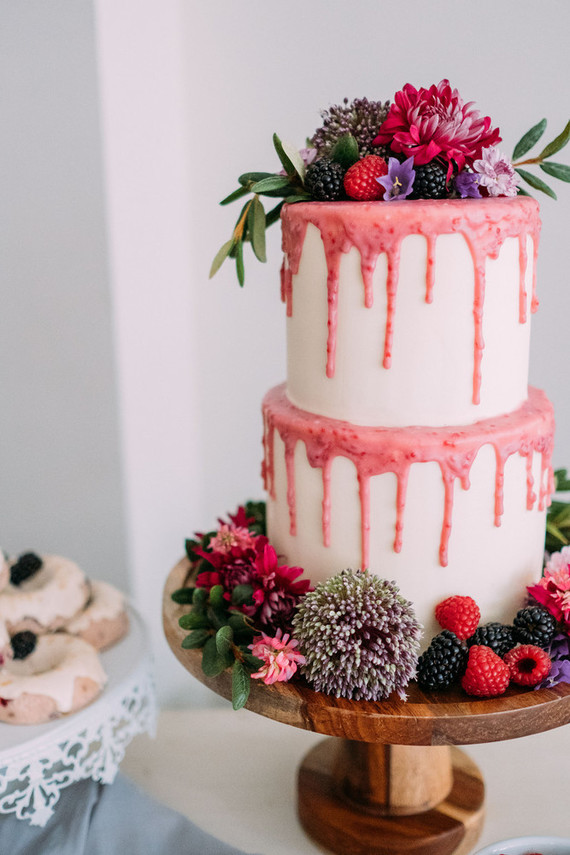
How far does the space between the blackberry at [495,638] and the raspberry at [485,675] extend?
43 millimetres

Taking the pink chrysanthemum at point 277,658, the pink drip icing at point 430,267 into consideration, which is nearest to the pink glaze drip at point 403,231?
the pink drip icing at point 430,267

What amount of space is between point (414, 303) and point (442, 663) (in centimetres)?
43

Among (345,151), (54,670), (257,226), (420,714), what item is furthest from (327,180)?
(54,670)

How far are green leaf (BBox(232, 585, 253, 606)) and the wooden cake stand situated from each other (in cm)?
8

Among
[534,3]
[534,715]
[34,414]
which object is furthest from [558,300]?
[34,414]

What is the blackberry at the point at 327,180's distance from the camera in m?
0.99

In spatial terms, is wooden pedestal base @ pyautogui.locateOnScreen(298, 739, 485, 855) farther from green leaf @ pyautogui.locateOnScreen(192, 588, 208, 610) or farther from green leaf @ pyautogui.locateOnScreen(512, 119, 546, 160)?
green leaf @ pyautogui.locateOnScreen(512, 119, 546, 160)

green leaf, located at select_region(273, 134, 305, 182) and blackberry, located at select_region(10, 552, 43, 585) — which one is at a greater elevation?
green leaf, located at select_region(273, 134, 305, 182)

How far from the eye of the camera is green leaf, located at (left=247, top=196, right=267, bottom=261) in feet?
3.56

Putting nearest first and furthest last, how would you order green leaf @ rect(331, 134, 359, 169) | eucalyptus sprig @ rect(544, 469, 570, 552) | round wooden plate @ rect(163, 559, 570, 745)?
round wooden plate @ rect(163, 559, 570, 745) → green leaf @ rect(331, 134, 359, 169) → eucalyptus sprig @ rect(544, 469, 570, 552)

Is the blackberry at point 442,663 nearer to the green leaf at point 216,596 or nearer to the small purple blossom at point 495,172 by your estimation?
the green leaf at point 216,596

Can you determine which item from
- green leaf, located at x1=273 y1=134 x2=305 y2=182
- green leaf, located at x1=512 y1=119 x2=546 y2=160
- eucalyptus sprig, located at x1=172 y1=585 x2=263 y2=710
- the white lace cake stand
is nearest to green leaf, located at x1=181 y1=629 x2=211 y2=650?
eucalyptus sprig, located at x1=172 y1=585 x2=263 y2=710

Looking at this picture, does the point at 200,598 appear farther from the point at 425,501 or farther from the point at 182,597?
the point at 425,501

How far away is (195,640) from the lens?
1.02 meters
